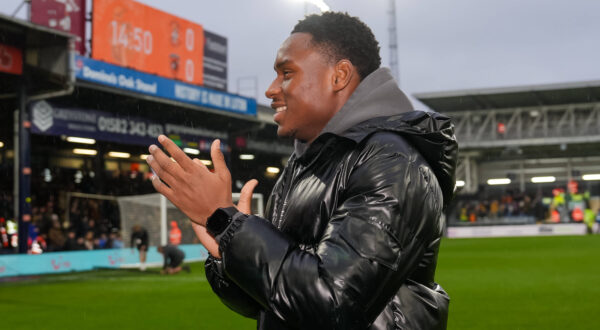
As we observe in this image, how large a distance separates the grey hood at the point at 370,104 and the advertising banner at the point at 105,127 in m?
21.3

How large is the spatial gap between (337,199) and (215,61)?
3764 cm

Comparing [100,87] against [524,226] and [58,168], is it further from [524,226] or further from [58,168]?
[524,226]

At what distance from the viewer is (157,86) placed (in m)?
25.8

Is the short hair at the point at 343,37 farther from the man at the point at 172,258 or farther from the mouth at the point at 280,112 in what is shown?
the man at the point at 172,258

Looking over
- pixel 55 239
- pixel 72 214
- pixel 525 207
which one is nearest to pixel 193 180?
pixel 55 239

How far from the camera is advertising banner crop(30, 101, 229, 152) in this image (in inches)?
870

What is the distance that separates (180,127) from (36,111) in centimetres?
786

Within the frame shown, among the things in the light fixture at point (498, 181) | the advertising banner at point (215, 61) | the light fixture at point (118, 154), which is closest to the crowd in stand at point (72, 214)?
the light fixture at point (118, 154)

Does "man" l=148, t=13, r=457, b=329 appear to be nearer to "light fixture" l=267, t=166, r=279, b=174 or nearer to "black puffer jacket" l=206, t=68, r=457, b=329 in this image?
"black puffer jacket" l=206, t=68, r=457, b=329

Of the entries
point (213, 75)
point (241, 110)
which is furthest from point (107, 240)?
point (213, 75)

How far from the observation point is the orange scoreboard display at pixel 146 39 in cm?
2795

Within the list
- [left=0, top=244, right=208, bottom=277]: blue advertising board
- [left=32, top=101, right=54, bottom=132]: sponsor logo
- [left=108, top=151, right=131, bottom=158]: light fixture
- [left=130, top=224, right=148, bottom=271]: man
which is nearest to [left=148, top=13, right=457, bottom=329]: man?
[left=0, top=244, right=208, bottom=277]: blue advertising board

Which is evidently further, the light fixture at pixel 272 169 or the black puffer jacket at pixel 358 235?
the light fixture at pixel 272 169

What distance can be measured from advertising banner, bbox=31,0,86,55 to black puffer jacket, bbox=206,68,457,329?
84.4 feet
